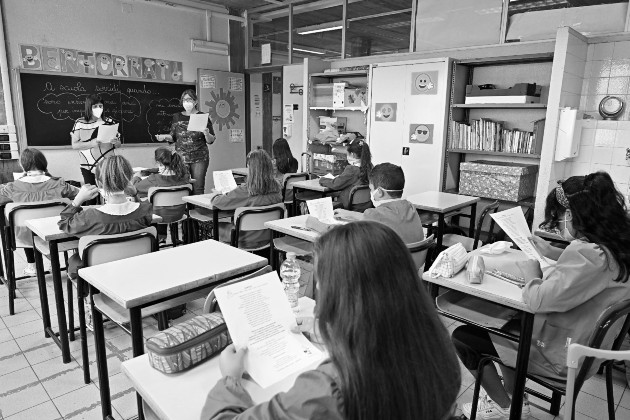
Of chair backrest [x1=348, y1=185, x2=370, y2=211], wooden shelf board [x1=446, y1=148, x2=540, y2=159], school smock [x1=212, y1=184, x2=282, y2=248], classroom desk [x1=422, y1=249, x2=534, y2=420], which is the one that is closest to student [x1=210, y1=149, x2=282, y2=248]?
school smock [x1=212, y1=184, x2=282, y2=248]

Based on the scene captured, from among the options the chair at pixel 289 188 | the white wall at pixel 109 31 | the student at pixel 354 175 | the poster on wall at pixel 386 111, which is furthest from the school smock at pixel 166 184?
the white wall at pixel 109 31

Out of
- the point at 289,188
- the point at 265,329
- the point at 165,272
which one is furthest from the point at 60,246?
the point at 289,188

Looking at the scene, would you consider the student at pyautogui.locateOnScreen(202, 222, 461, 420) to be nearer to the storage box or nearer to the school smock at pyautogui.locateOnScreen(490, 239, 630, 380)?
the school smock at pyautogui.locateOnScreen(490, 239, 630, 380)

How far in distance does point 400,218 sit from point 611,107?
3122 mm

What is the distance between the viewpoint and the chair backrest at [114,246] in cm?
219

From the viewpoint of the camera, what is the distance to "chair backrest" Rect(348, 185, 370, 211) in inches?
163

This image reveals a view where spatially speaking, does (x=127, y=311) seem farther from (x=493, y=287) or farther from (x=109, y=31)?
(x=109, y=31)

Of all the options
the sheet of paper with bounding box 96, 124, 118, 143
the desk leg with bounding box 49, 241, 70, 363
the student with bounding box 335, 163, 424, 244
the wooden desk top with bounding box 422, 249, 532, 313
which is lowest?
the desk leg with bounding box 49, 241, 70, 363

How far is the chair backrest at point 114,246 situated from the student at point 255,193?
3.50 ft

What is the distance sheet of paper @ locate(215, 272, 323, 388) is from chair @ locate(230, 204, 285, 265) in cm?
196

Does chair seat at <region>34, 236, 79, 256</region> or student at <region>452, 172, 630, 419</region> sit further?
chair seat at <region>34, 236, 79, 256</region>

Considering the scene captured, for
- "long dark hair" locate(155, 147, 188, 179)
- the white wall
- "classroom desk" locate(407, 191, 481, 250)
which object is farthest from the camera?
the white wall

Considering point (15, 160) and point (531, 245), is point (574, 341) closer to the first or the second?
point (531, 245)

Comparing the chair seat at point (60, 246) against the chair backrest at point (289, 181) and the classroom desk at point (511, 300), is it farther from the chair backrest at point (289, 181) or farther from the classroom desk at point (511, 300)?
the chair backrest at point (289, 181)
